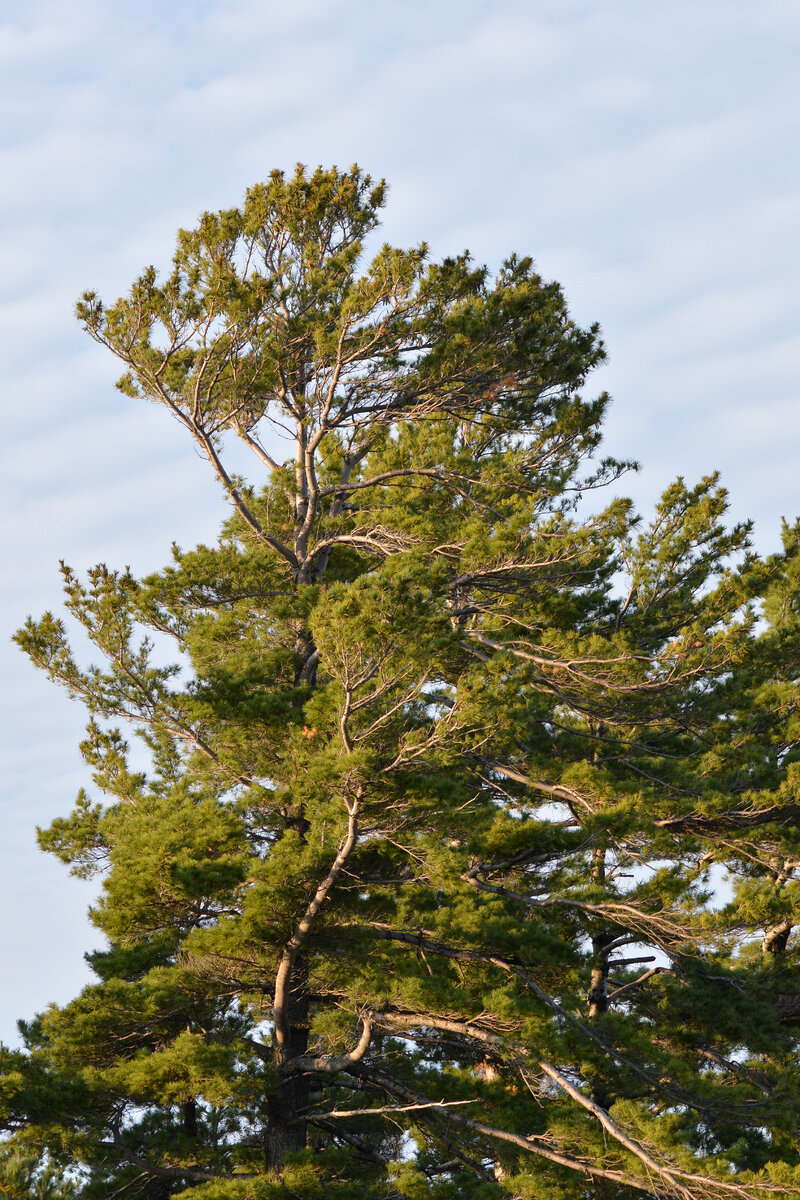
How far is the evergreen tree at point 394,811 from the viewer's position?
9773 millimetres

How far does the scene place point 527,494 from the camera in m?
13.7

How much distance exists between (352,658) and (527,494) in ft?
18.0

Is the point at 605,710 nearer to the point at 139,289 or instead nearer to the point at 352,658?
the point at 352,658

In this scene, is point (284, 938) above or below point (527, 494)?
below

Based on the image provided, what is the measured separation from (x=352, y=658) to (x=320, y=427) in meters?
4.42

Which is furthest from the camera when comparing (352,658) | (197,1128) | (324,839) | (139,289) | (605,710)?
(605,710)

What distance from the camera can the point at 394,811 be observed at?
9703 mm

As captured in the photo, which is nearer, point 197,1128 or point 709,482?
point 197,1128

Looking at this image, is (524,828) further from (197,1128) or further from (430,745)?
(197,1128)

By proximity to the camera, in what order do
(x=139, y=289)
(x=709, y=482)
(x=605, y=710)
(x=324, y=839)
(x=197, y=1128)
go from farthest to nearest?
(x=709, y=482) → (x=605, y=710) → (x=197, y=1128) → (x=139, y=289) → (x=324, y=839)

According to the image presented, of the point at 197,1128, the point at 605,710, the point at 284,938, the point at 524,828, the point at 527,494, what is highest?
the point at 527,494

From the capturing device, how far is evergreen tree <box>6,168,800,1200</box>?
32.1ft

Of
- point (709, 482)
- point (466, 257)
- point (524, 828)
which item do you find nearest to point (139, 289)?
point (466, 257)

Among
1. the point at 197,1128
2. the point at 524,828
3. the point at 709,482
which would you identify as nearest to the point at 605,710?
the point at 524,828
